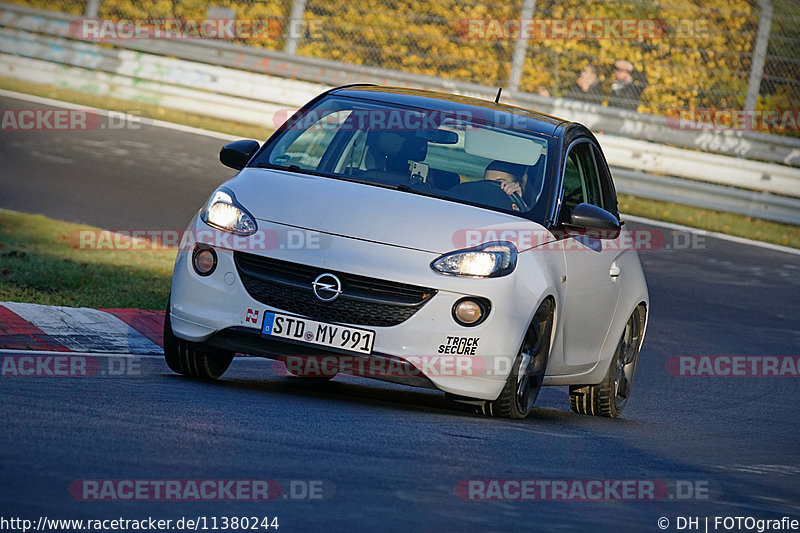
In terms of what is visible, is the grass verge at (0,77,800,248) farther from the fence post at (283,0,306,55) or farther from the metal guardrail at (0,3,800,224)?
the fence post at (283,0,306,55)

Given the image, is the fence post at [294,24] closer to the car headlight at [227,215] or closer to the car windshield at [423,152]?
the car windshield at [423,152]

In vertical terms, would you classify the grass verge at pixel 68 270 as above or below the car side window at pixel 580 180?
below

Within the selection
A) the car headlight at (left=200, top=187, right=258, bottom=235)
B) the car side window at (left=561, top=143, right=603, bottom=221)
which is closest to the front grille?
the car headlight at (left=200, top=187, right=258, bottom=235)

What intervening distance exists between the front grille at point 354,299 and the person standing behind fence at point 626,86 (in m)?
13.4

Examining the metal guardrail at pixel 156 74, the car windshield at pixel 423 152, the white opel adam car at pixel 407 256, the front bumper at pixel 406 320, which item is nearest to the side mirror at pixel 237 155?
the white opel adam car at pixel 407 256

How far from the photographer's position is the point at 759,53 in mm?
19359

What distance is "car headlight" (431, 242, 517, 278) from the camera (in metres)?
7.32

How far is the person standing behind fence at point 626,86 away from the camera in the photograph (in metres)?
20.1

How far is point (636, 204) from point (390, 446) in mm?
13045

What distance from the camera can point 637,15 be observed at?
2061cm

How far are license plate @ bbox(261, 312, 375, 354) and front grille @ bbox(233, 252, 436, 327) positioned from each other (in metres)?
0.04

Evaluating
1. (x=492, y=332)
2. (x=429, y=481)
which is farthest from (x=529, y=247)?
(x=429, y=481)

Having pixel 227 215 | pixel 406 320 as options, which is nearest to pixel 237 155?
pixel 227 215

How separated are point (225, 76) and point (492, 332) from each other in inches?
547
